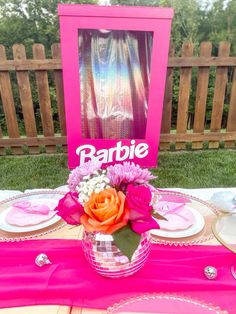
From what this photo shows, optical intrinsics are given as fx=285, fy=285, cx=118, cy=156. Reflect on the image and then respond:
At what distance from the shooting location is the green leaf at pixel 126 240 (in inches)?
23.8

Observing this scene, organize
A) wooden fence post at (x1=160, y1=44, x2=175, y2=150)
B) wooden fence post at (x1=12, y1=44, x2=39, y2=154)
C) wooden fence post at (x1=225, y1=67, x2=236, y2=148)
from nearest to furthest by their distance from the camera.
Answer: wooden fence post at (x1=12, y1=44, x2=39, y2=154), wooden fence post at (x1=160, y1=44, x2=175, y2=150), wooden fence post at (x1=225, y1=67, x2=236, y2=148)

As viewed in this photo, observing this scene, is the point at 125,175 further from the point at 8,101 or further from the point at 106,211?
the point at 8,101

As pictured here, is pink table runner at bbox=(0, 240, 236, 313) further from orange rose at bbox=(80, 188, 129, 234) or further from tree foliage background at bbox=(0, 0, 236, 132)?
tree foliage background at bbox=(0, 0, 236, 132)

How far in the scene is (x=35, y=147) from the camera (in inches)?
130

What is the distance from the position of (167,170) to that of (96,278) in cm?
219

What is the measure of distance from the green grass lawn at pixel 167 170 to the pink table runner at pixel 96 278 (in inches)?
70.3

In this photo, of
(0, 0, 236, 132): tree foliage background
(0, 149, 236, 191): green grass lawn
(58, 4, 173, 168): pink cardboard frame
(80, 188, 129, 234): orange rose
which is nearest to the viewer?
(80, 188, 129, 234): orange rose

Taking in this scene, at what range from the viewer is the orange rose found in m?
0.58

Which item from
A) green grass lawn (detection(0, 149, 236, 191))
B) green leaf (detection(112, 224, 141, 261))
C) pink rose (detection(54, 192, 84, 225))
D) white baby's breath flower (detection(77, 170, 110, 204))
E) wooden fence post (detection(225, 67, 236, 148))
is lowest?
green grass lawn (detection(0, 149, 236, 191))

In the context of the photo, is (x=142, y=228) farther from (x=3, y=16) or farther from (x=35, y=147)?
(x=3, y=16)

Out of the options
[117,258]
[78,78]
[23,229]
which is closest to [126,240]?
[117,258]

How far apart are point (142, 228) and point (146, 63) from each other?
202cm

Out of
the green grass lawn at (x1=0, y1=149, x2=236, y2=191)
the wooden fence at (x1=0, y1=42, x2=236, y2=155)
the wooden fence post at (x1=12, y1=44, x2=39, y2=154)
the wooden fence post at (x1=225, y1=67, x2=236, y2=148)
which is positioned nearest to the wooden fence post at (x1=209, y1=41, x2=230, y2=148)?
the wooden fence at (x1=0, y1=42, x2=236, y2=155)

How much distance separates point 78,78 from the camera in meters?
2.36
